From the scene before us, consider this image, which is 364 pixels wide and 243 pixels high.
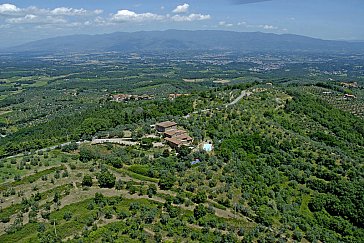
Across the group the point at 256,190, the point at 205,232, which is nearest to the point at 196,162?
the point at 256,190

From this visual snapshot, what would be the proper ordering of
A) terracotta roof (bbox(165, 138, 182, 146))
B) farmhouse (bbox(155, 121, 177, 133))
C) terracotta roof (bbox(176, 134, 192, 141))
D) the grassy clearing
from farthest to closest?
1. farmhouse (bbox(155, 121, 177, 133))
2. terracotta roof (bbox(176, 134, 192, 141))
3. terracotta roof (bbox(165, 138, 182, 146))
4. the grassy clearing

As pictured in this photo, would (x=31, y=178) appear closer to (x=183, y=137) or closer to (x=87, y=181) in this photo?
(x=87, y=181)

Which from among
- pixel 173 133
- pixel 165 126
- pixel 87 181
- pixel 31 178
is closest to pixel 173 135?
pixel 173 133

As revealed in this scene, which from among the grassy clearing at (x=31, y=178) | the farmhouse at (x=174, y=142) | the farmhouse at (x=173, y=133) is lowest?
the grassy clearing at (x=31, y=178)

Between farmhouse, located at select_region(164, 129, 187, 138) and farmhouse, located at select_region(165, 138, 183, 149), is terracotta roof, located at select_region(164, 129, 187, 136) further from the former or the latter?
farmhouse, located at select_region(165, 138, 183, 149)

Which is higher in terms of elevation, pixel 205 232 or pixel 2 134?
pixel 205 232

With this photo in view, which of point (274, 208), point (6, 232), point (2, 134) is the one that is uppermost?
point (6, 232)

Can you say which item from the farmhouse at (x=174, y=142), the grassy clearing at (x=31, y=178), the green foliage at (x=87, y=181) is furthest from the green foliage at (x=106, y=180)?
the farmhouse at (x=174, y=142)

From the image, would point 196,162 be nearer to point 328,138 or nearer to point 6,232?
point 6,232

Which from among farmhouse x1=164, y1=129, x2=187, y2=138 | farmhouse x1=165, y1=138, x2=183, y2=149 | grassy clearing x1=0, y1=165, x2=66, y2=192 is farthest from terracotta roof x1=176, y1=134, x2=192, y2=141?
grassy clearing x1=0, y1=165, x2=66, y2=192

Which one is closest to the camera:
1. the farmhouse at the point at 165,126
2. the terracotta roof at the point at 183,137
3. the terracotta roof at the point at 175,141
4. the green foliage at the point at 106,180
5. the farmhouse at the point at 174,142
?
the green foliage at the point at 106,180

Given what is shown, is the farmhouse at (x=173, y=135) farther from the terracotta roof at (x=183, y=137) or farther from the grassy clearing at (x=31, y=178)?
the grassy clearing at (x=31, y=178)
